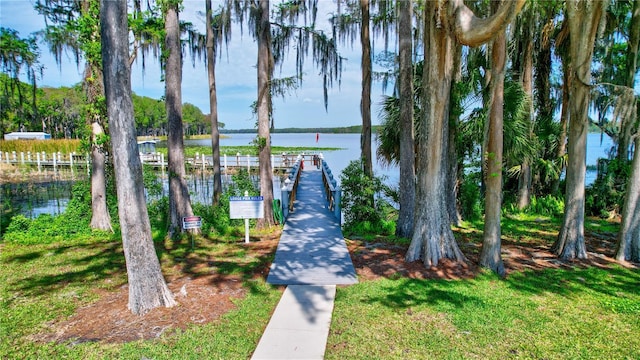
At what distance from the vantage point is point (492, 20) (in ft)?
14.5

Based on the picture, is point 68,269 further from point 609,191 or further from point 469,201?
point 609,191

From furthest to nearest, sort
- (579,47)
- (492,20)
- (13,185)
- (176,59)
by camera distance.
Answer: (13,185), (176,59), (579,47), (492,20)

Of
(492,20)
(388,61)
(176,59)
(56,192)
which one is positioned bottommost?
(56,192)

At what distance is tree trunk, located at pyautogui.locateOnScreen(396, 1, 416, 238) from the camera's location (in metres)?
8.16

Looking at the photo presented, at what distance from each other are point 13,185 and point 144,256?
26.6 metres

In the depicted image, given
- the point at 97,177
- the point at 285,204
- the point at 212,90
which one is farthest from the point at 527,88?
the point at 97,177

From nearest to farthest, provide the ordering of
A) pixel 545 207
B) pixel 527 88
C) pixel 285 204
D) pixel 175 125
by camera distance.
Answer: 1. pixel 175 125
2. pixel 285 204
3. pixel 527 88
4. pixel 545 207

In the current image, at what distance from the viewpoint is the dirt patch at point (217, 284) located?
4.23 meters

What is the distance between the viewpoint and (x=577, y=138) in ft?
23.0

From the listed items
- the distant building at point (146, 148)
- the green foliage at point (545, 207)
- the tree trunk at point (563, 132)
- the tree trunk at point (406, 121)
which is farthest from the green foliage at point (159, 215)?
the distant building at point (146, 148)

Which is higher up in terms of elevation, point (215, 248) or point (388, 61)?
point (388, 61)

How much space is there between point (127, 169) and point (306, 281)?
3021 millimetres

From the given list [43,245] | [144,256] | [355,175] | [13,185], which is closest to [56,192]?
[13,185]

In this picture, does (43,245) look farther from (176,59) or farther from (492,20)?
(492,20)
